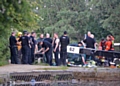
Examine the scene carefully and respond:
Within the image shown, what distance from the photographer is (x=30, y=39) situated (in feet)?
55.4

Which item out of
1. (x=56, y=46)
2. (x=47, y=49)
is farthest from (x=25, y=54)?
(x=56, y=46)

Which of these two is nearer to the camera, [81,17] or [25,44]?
[25,44]

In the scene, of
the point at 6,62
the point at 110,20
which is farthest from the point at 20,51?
the point at 110,20

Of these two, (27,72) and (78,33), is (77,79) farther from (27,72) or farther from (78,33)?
(78,33)

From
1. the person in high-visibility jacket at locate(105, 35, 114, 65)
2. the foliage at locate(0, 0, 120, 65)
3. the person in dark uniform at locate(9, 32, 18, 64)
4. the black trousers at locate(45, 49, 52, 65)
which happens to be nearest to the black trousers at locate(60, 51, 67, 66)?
the black trousers at locate(45, 49, 52, 65)

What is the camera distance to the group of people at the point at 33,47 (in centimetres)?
1659

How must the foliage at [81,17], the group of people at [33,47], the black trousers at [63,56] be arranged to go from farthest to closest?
the foliage at [81,17] → the black trousers at [63,56] → the group of people at [33,47]

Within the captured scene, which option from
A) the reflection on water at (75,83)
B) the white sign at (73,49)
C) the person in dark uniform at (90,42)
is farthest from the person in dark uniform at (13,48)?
the person in dark uniform at (90,42)

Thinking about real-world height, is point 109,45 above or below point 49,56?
above

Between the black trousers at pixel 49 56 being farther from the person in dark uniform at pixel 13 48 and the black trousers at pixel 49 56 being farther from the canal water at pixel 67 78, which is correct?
the canal water at pixel 67 78

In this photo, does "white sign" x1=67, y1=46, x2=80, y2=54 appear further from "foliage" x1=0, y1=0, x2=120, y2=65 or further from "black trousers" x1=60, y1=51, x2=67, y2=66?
"foliage" x1=0, y1=0, x2=120, y2=65

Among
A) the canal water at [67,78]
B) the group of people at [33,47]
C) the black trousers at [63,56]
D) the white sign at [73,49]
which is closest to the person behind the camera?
the canal water at [67,78]

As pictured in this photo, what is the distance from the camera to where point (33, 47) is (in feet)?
56.5

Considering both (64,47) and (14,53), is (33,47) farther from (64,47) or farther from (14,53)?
(64,47)
